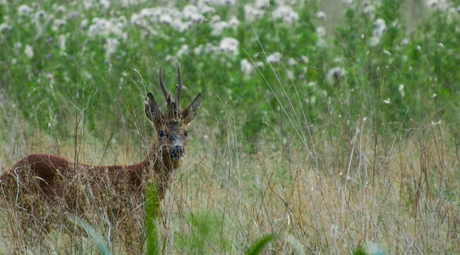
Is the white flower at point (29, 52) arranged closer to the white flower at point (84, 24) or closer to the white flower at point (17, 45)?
the white flower at point (17, 45)

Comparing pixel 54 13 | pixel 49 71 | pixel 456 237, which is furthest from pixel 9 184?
pixel 54 13

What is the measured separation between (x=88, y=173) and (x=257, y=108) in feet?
7.02

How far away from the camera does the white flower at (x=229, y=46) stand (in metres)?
6.83

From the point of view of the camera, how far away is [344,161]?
4117 millimetres

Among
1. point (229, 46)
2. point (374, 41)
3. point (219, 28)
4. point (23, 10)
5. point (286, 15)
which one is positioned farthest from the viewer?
point (23, 10)

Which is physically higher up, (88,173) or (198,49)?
(198,49)

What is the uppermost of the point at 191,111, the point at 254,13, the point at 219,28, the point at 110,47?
the point at 254,13

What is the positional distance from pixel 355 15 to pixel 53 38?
4.34 m

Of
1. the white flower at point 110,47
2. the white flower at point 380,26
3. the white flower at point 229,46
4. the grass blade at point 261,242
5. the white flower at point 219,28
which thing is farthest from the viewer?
the white flower at point 219,28

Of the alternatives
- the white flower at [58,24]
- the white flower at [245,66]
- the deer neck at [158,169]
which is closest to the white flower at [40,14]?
the white flower at [58,24]

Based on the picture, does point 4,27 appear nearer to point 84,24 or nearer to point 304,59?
point 84,24

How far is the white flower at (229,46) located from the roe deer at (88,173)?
113 inches

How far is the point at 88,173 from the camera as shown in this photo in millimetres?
3301

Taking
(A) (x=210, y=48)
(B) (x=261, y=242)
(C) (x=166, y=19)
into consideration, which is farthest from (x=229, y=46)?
(B) (x=261, y=242)
